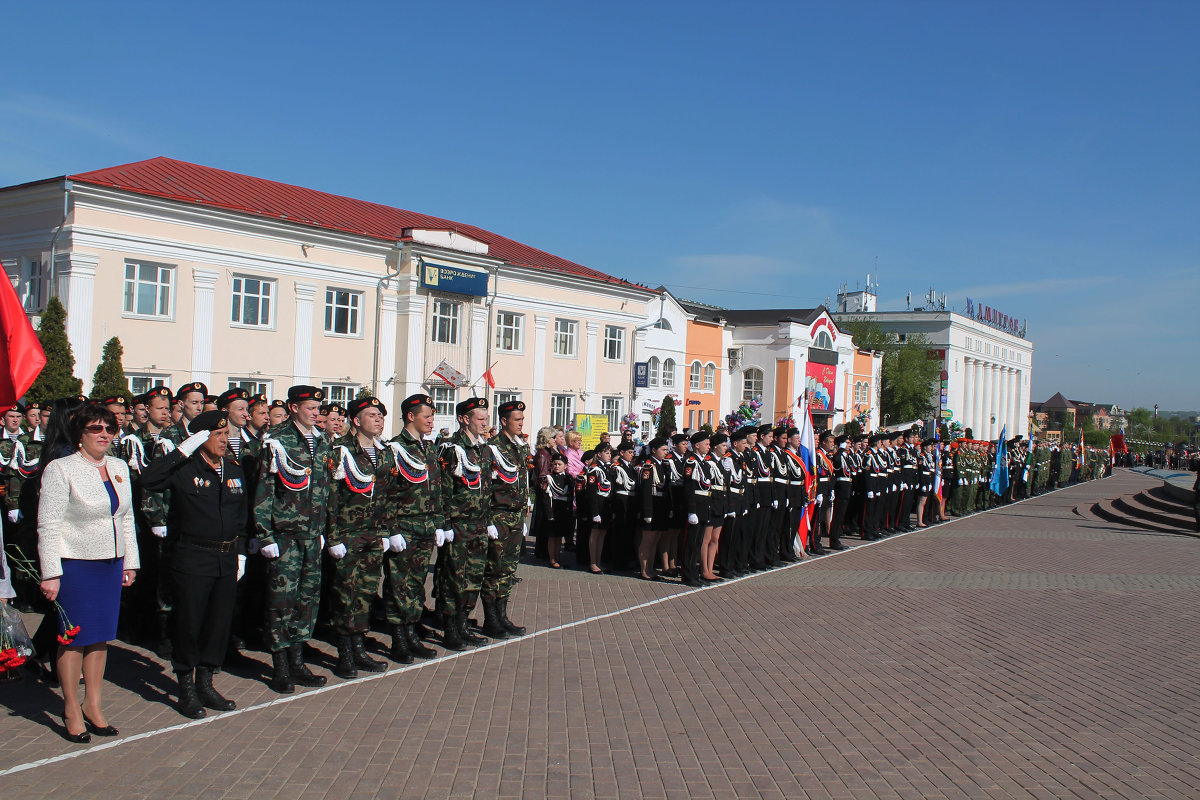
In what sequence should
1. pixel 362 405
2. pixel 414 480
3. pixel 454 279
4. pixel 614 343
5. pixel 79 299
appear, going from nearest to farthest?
pixel 362 405 → pixel 414 480 → pixel 79 299 → pixel 454 279 → pixel 614 343

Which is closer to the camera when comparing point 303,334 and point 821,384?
point 303,334

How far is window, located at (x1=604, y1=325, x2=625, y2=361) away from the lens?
4088 centimetres

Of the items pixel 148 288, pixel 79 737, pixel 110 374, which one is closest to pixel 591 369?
pixel 148 288

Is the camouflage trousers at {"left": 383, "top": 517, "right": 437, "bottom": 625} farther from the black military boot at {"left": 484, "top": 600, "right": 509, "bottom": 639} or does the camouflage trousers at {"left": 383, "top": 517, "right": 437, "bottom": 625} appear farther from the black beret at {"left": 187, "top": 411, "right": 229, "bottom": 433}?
the black beret at {"left": 187, "top": 411, "right": 229, "bottom": 433}

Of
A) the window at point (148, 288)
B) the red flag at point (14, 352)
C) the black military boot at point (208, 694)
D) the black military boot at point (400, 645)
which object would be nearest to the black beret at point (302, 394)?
the red flag at point (14, 352)

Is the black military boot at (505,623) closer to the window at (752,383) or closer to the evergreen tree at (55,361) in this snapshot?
the evergreen tree at (55,361)

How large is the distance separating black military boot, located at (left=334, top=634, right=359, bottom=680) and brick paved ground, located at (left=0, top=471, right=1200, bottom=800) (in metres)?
0.18

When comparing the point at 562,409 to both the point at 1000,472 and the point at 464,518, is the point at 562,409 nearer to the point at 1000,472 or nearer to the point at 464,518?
the point at 1000,472

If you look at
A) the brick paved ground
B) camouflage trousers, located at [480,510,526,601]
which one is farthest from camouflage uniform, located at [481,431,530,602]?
the brick paved ground

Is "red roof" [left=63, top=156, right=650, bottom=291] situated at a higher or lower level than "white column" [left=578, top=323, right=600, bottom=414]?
higher

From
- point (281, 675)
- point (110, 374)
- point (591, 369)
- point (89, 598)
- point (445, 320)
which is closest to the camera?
point (89, 598)

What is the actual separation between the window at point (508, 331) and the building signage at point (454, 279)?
171 centimetres

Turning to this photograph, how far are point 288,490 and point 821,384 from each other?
59.3 m

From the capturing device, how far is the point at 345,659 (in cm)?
696
